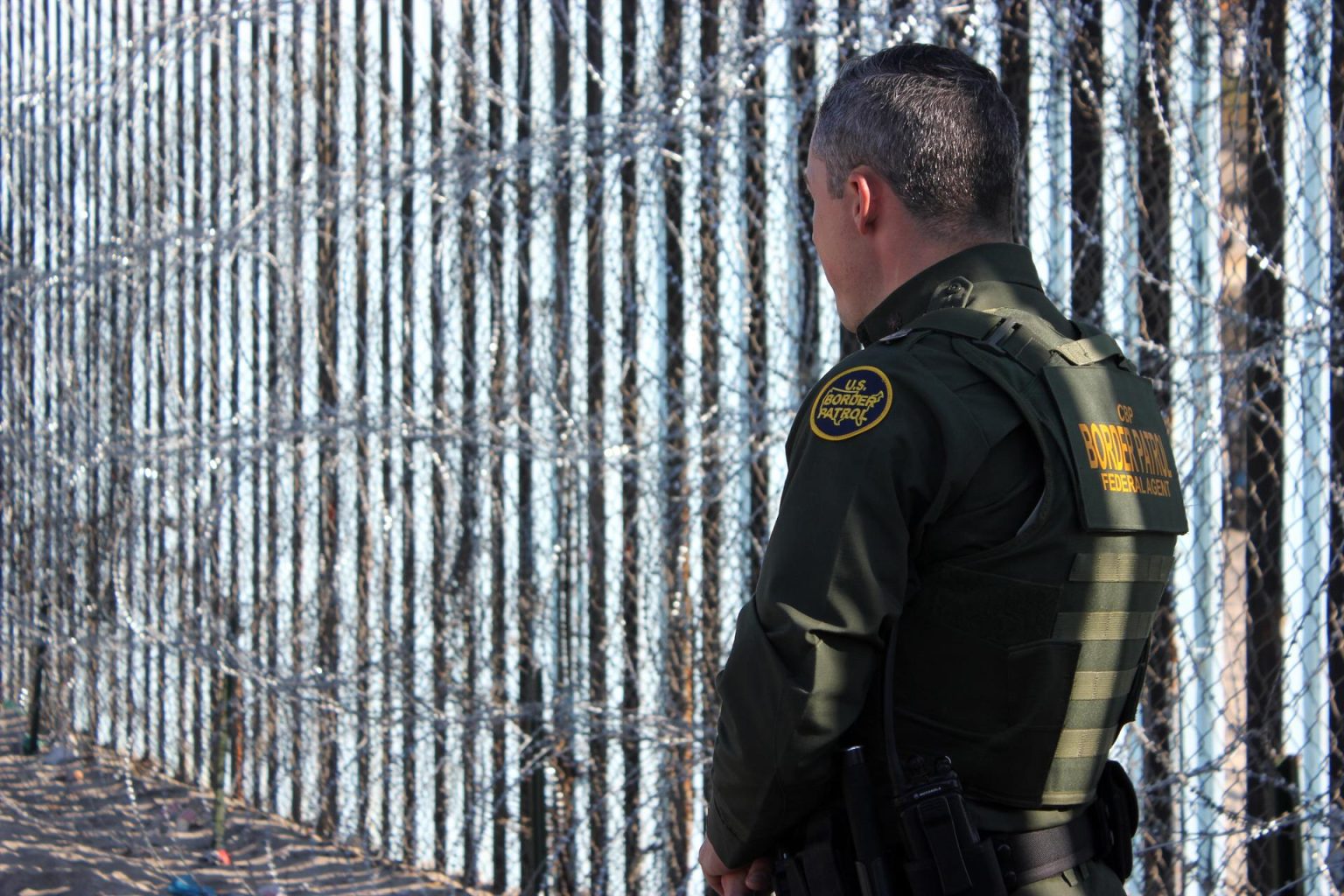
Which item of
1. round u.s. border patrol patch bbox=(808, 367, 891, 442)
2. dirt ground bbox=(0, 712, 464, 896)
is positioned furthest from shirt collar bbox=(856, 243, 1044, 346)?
dirt ground bbox=(0, 712, 464, 896)

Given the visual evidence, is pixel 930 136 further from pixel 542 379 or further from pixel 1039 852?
pixel 542 379

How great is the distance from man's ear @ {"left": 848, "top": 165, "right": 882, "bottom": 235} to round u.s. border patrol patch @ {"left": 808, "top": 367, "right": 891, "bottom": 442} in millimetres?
180

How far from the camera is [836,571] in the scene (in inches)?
47.6

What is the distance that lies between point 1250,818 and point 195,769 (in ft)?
11.5

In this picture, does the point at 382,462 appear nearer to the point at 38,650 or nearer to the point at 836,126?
the point at 38,650

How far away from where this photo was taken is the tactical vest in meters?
1.24

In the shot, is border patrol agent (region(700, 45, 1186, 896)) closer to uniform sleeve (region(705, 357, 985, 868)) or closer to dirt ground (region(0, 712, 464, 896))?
uniform sleeve (region(705, 357, 985, 868))

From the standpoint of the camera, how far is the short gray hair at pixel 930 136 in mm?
1323

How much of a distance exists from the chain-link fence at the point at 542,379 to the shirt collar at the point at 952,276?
1158 millimetres

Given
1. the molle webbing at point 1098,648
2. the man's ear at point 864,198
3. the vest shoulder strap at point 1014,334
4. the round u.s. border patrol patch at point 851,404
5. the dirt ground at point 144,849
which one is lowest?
the dirt ground at point 144,849

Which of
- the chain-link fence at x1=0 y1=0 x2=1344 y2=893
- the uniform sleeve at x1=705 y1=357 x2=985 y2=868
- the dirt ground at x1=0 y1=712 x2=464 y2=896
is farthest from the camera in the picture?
the dirt ground at x1=0 y1=712 x2=464 y2=896

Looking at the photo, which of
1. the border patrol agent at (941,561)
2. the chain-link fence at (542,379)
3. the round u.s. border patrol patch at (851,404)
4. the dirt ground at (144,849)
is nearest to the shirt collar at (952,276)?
the border patrol agent at (941,561)

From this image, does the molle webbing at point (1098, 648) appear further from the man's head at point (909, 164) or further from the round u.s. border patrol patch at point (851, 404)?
the man's head at point (909, 164)

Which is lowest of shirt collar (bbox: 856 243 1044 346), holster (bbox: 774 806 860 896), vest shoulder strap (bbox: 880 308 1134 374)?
holster (bbox: 774 806 860 896)
